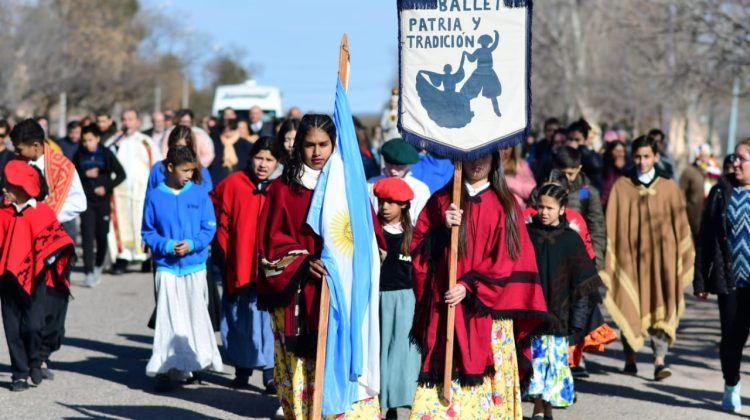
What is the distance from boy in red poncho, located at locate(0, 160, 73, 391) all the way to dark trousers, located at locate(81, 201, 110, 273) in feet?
22.6

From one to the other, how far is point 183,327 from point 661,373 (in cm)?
401

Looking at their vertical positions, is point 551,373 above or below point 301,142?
below

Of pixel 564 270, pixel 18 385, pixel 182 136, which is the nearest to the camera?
pixel 564 270

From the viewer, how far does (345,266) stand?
7.28 m

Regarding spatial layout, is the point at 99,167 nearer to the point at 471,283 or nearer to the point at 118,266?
the point at 118,266

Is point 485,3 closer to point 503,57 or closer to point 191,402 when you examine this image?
point 503,57

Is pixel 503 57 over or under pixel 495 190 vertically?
over

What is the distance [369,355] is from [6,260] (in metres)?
3.77

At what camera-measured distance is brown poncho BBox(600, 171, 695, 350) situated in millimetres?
11703

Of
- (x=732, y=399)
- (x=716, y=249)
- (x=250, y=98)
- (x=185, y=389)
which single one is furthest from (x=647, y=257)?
(x=250, y=98)

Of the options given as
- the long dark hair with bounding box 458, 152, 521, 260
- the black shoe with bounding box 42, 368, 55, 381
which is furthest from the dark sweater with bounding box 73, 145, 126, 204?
the long dark hair with bounding box 458, 152, 521, 260

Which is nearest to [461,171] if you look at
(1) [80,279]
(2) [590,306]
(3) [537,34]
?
(2) [590,306]

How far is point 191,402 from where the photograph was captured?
9984mm

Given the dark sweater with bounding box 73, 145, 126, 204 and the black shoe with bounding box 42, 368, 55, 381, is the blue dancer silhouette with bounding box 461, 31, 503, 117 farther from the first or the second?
the dark sweater with bounding box 73, 145, 126, 204
